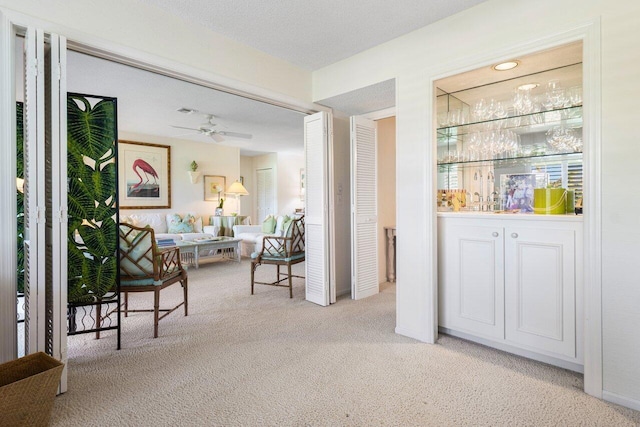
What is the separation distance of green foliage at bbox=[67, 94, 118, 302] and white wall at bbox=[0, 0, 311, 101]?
45cm

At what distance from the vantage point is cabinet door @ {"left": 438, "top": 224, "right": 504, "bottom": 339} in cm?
250

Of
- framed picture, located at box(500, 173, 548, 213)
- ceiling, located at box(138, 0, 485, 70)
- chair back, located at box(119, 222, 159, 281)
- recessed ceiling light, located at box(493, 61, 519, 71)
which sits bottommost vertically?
chair back, located at box(119, 222, 159, 281)

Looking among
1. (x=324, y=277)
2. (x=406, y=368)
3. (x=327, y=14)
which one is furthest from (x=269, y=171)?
(x=406, y=368)

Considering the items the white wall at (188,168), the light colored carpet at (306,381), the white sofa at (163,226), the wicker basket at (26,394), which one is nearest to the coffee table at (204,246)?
the white sofa at (163,226)

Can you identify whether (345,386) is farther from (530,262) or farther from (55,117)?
(55,117)

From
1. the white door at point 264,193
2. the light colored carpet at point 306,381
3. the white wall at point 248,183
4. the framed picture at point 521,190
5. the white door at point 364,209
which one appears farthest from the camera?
the white wall at point 248,183

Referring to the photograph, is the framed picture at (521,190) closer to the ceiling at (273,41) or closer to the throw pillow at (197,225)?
the ceiling at (273,41)

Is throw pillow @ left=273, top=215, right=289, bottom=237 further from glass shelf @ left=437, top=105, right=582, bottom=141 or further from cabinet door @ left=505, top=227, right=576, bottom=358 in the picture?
cabinet door @ left=505, top=227, right=576, bottom=358

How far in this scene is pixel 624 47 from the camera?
6.06ft

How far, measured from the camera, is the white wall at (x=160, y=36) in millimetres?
2102

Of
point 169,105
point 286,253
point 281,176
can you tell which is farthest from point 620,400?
point 281,176

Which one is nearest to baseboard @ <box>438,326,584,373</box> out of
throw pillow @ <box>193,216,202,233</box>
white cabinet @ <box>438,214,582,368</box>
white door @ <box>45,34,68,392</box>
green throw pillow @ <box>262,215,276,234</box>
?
white cabinet @ <box>438,214,582,368</box>

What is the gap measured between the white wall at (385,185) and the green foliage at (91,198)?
3.08 meters

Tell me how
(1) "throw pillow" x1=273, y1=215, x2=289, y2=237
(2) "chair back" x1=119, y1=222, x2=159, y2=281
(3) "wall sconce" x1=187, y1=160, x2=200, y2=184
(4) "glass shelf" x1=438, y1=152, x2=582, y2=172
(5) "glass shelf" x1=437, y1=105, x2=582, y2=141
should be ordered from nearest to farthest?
(5) "glass shelf" x1=437, y1=105, x2=582, y2=141, (4) "glass shelf" x1=438, y1=152, x2=582, y2=172, (2) "chair back" x1=119, y1=222, x2=159, y2=281, (1) "throw pillow" x1=273, y1=215, x2=289, y2=237, (3) "wall sconce" x1=187, y1=160, x2=200, y2=184
